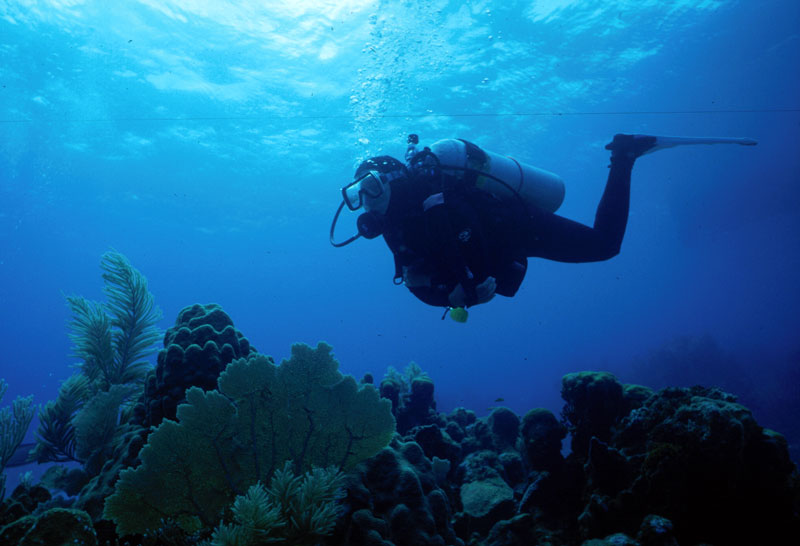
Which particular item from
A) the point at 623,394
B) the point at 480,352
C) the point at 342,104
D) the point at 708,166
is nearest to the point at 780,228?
the point at 708,166

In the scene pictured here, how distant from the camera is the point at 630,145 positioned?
6.05 m

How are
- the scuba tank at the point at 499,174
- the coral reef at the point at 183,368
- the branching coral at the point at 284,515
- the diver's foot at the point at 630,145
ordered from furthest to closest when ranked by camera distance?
1. the diver's foot at the point at 630,145
2. the scuba tank at the point at 499,174
3. the coral reef at the point at 183,368
4. the branching coral at the point at 284,515

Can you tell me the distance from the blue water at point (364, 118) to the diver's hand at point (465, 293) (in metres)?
6.83

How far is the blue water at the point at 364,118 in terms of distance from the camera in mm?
19766

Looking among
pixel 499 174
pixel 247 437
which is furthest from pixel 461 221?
pixel 247 437

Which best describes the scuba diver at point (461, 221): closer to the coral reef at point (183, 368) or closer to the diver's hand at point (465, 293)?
the diver's hand at point (465, 293)

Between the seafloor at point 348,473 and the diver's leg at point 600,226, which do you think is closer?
the seafloor at point 348,473

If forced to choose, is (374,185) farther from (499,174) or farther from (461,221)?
(499,174)

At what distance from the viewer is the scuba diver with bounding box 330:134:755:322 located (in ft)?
15.0

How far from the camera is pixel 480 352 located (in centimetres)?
13238

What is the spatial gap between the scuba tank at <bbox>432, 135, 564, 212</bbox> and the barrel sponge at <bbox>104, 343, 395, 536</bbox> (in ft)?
10.1

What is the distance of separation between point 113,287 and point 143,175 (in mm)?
34309

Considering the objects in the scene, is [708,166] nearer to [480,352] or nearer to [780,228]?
[780,228]

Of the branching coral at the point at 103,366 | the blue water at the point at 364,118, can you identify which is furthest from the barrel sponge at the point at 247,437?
the blue water at the point at 364,118
